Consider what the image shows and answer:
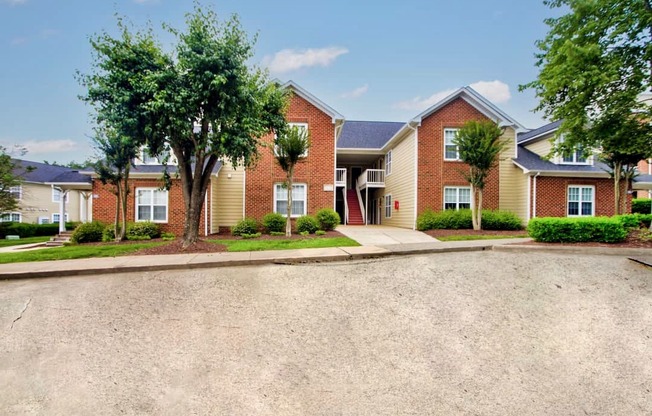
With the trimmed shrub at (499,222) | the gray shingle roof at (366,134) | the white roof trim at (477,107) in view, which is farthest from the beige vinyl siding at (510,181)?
the gray shingle roof at (366,134)

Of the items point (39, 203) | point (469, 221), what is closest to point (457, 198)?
point (469, 221)

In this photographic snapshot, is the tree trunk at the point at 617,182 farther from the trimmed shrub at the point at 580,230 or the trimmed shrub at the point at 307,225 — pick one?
the trimmed shrub at the point at 307,225

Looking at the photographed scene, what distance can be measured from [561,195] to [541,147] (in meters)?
3.29

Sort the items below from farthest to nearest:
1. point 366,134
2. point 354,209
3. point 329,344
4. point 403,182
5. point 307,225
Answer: point 366,134, point 354,209, point 403,182, point 307,225, point 329,344

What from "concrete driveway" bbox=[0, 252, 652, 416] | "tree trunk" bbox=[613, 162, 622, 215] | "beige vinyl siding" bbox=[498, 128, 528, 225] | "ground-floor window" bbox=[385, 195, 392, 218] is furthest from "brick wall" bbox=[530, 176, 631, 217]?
"concrete driveway" bbox=[0, 252, 652, 416]

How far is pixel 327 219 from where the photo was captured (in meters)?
14.7

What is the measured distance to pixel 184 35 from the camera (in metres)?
9.27

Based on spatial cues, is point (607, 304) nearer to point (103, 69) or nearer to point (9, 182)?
point (103, 69)

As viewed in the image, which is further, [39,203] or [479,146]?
[39,203]

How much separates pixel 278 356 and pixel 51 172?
3877 centimetres

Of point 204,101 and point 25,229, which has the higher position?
point 204,101

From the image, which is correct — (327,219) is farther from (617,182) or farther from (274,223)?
(617,182)

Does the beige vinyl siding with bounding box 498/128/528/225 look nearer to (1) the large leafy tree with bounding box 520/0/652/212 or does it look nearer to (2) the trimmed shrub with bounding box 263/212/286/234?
(1) the large leafy tree with bounding box 520/0/652/212

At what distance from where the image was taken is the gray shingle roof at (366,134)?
900 inches
